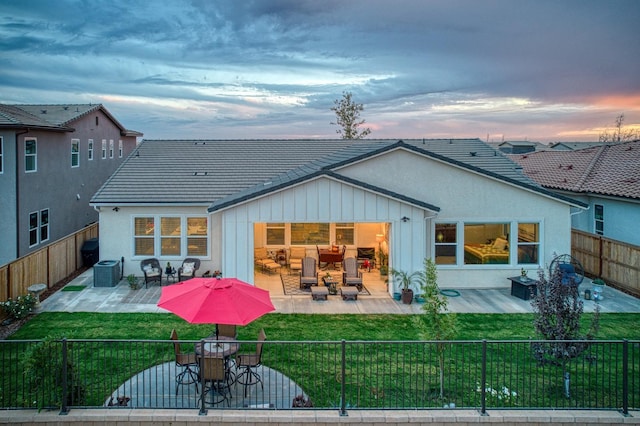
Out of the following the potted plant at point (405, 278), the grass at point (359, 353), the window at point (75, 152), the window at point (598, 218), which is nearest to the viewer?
the grass at point (359, 353)

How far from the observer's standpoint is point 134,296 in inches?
647

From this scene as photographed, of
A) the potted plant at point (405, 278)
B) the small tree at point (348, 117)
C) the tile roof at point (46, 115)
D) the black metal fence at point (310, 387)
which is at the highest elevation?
the small tree at point (348, 117)

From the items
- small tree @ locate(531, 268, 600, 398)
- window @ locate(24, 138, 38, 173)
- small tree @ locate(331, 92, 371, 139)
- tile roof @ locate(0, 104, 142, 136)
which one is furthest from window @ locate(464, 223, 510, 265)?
small tree @ locate(331, 92, 371, 139)

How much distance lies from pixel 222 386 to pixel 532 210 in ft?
44.4

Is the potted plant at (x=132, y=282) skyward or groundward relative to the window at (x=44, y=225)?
groundward

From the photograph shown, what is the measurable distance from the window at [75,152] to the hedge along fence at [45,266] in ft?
20.1

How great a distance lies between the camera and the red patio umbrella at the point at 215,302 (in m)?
8.76

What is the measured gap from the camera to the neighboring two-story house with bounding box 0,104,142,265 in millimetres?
19531

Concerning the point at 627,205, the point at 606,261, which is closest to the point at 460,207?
the point at 606,261

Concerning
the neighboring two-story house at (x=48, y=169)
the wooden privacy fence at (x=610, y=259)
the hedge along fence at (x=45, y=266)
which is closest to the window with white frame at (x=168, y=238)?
the hedge along fence at (x=45, y=266)

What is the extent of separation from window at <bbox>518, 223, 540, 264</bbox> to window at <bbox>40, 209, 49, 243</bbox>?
2052 cm

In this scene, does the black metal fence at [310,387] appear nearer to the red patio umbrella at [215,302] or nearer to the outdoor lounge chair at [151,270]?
the red patio umbrella at [215,302]

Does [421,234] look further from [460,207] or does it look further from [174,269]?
[174,269]

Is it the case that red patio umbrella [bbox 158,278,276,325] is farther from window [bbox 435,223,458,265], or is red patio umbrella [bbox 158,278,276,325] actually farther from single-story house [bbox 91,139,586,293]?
window [bbox 435,223,458,265]
